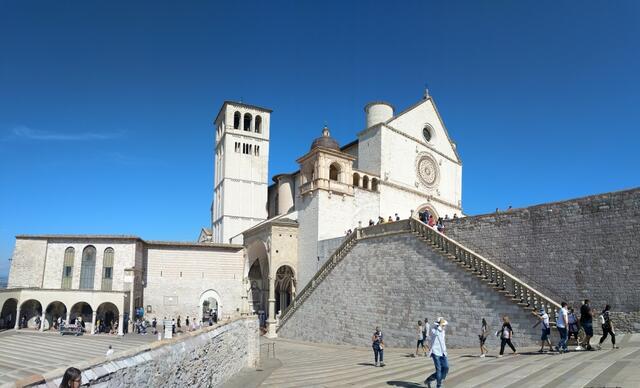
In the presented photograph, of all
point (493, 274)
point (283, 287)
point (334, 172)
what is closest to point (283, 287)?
point (283, 287)

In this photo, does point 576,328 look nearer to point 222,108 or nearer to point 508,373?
point 508,373

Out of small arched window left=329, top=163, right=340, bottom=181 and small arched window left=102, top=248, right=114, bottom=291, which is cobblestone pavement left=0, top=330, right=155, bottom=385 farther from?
small arched window left=329, top=163, right=340, bottom=181

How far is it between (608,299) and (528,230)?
12.8 ft

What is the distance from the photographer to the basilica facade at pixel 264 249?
30.3m

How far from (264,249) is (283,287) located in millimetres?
3361

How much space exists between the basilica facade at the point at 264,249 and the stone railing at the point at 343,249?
160 cm

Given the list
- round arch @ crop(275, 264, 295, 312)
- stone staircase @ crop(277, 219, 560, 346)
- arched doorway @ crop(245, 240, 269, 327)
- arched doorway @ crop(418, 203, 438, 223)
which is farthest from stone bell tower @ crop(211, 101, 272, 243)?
stone staircase @ crop(277, 219, 560, 346)

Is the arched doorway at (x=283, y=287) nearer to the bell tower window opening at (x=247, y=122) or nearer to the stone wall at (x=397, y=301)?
the stone wall at (x=397, y=301)

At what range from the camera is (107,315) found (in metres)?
31.2

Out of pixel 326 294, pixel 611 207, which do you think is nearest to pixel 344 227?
pixel 326 294

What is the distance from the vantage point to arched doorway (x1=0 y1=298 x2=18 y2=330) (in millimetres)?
28959

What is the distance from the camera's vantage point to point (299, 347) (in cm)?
2439

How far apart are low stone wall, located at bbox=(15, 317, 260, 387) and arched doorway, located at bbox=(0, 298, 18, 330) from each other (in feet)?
78.3

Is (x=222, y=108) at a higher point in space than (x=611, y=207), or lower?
higher
